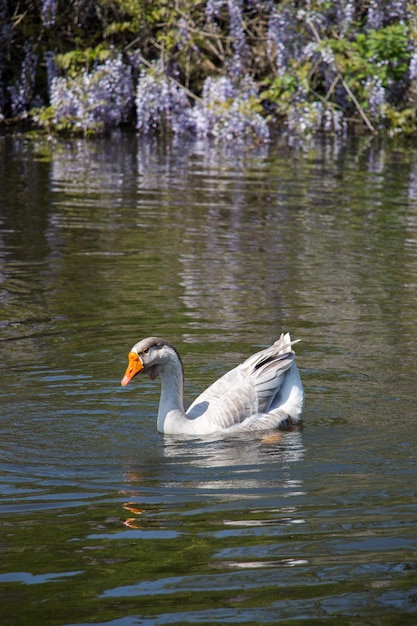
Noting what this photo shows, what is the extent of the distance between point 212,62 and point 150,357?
2172 centimetres

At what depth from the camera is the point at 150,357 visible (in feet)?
25.4

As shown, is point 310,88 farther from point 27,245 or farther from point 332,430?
point 332,430

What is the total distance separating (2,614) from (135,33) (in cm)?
2425

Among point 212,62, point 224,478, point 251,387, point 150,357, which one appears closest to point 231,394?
point 251,387

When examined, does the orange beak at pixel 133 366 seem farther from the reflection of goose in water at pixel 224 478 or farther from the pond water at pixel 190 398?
the reflection of goose in water at pixel 224 478

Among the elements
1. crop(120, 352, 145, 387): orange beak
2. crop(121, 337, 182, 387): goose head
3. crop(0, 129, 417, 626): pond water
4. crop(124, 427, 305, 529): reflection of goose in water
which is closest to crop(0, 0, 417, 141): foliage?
crop(0, 129, 417, 626): pond water

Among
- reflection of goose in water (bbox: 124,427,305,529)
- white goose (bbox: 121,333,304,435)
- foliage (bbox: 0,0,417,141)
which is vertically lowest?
reflection of goose in water (bbox: 124,427,305,529)

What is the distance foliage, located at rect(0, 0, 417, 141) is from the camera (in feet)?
83.8

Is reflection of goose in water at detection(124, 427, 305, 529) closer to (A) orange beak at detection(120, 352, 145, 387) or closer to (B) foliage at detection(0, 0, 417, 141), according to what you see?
(A) orange beak at detection(120, 352, 145, 387)

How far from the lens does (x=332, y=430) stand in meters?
7.58

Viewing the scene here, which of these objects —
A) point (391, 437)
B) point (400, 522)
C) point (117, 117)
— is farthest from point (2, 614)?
point (117, 117)

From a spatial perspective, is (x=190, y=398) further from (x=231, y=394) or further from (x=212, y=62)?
(x=212, y=62)

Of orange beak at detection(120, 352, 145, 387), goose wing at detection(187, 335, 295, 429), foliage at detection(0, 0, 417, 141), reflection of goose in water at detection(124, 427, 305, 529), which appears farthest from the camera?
foliage at detection(0, 0, 417, 141)

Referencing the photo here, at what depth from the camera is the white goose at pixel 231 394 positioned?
766 centimetres
